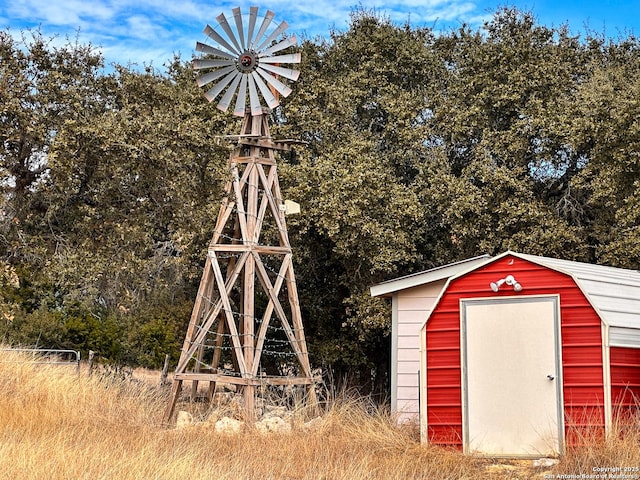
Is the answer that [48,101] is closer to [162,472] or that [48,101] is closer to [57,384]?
[57,384]

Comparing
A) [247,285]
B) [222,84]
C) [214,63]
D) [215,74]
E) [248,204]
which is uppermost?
[214,63]

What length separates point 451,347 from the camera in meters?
10.9

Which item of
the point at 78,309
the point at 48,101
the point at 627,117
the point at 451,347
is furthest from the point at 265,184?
the point at 78,309

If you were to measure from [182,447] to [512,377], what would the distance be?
4.10 metres

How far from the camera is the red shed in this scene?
9.78 meters

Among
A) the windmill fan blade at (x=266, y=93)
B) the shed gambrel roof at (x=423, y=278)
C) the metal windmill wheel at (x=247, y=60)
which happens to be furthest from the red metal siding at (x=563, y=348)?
the metal windmill wheel at (x=247, y=60)

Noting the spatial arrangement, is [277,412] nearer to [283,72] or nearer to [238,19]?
[283,72]

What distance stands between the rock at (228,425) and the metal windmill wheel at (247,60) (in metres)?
4.95

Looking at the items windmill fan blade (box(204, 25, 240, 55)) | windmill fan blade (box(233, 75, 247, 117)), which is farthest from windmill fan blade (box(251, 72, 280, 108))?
windmill fan blade (box(204, 25, 240, 55))

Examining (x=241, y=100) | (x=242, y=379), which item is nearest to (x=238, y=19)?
(x=241, y=100)

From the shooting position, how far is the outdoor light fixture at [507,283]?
34.1ft

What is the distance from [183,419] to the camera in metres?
12.6

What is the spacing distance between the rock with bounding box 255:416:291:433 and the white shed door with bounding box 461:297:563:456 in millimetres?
2796

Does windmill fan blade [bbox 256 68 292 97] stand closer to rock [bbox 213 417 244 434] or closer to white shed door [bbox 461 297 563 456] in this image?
white shed door [bbox 461 297 563 456]
